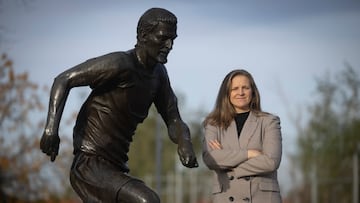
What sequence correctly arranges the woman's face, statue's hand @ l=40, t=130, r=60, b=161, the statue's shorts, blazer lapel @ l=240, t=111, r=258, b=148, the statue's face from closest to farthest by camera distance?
statue's hand @ l=40, t=130, r=60, b=161 → the statue's shorts → the statue's face → blazer lapel @ l=240, t=111, r=258, b=148 → the woman's face

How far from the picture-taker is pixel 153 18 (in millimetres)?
5906

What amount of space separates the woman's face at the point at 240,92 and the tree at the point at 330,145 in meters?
21.5

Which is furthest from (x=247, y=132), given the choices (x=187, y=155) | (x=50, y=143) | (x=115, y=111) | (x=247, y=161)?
(x=50, y=143)

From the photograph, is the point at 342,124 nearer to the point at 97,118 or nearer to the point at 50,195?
the point at 50,195

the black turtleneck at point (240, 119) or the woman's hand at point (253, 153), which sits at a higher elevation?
the black turtleneck at point (240, 119)

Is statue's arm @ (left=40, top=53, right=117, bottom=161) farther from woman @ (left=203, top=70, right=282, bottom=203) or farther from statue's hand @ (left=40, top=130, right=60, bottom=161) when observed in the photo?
woman @ (left=203, top=70, right=282, bottom=203)

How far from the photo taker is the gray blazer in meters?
6.78

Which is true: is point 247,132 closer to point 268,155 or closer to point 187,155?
point 268,155

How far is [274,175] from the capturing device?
6941 mm

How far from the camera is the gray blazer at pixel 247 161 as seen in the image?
678cm

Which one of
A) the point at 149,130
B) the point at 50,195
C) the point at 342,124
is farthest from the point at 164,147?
the point at 50,195

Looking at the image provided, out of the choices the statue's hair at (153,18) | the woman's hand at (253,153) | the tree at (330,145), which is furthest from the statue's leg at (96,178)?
the tree at (330,145)

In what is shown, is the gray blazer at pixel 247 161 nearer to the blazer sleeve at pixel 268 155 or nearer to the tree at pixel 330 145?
the blazer sleeve at pixel 268 155

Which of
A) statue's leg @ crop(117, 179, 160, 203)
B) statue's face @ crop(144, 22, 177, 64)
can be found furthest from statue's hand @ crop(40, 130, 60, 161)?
statue's face @ crop(144, 22, 177, 64)
